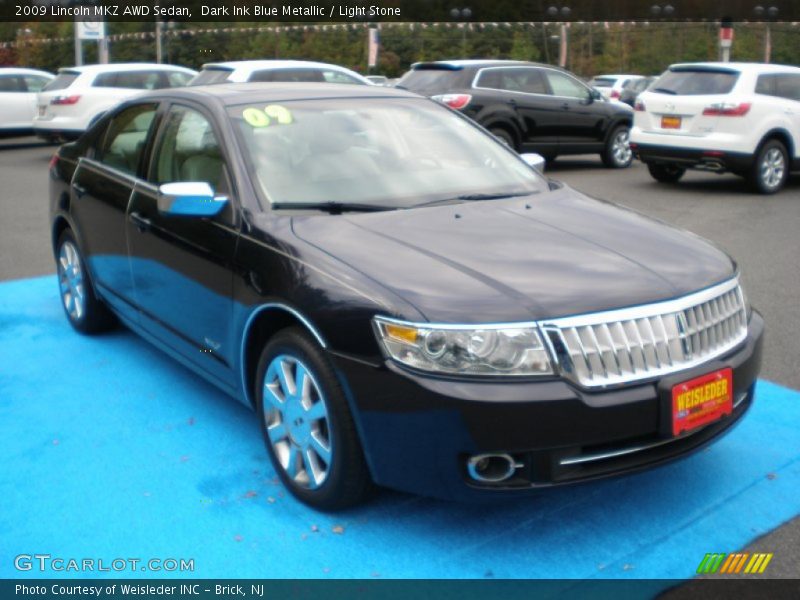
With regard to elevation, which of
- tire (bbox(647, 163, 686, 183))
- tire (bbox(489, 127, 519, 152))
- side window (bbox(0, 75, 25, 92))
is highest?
side window (bbox(0, 75, 25, 92))

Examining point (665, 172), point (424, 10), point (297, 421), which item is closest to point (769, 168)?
point (665, 172)

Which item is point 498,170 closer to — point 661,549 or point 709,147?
point 661,549

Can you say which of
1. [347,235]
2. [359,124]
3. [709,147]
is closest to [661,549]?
[347,235]

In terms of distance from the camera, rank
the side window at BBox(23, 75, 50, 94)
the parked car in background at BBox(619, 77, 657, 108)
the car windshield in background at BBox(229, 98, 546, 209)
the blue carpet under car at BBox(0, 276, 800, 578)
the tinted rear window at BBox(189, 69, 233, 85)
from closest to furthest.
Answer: the blue carpet under car at BBox(0, 276, 800, 578) < the car windshield in background at BBox(229, 98, 546, 209) < the tinted rear window at BBox(189, 69, 233, 85) < the side window at BBox(23, 75, 50, 94) < the parked car in background at BBox(619, 77, 657, 108)

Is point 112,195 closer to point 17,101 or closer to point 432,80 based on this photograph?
point 432,80

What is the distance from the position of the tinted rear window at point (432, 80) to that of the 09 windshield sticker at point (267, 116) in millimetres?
10018

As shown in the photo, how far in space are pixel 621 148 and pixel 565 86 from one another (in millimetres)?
1577

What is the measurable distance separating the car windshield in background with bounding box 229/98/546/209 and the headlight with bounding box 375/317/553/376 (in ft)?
3.66

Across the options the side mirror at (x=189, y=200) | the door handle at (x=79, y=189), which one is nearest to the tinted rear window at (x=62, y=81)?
the door handle at (x=79, y=189)

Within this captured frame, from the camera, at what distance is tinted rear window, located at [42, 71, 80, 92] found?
17297 mm

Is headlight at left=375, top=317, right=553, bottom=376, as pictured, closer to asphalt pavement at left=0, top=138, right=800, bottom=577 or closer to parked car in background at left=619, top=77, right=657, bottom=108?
asphalt pavement at left=0, top=138, right=800, bottom=577

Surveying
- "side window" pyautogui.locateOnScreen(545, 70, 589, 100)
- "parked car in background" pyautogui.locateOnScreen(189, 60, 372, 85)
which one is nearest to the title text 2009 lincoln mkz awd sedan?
"parked car in background" pyautogui.locateOnScreen(189, 60, 372, 85)

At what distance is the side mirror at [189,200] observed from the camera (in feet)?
13.8

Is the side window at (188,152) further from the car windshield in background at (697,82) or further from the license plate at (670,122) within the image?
the car windshield in background at (697,82)
